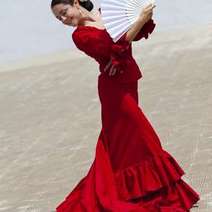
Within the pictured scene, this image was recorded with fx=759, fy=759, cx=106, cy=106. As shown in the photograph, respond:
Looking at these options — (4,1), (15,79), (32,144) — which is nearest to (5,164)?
(32,144)

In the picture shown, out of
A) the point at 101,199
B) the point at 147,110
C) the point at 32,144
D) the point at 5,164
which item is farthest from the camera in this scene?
the point at 147,110

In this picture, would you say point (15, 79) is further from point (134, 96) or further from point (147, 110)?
point (134, 96)

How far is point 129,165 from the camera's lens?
411cm

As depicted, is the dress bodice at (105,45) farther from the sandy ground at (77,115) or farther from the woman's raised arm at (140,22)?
the sandy ground at (77,115)

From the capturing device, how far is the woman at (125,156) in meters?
3.97

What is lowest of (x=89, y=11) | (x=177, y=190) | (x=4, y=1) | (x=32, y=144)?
(x=4, y=1)

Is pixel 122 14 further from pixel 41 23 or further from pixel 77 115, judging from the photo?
pixel 41 23

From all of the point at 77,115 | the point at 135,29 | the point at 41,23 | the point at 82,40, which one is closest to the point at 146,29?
the point at 135,29

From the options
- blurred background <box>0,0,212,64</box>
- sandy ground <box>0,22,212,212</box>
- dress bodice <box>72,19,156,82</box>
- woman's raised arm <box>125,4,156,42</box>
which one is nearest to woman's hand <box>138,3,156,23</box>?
woman's raised arm <box>125,4,156,42</box>

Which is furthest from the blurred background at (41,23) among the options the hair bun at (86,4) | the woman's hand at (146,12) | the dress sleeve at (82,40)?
the woman's hand at (146,12)

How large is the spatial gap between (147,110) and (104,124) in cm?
315

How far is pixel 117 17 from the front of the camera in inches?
149

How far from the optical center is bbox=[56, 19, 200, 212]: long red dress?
13.2 feet

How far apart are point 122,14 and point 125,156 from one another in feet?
2.61
